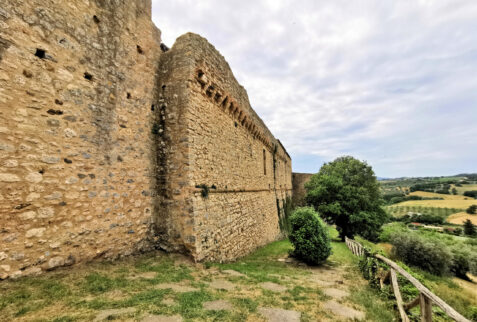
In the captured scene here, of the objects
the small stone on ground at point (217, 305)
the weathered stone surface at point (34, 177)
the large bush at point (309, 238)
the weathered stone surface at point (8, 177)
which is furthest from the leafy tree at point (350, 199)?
the weathered stone surface at point (8, 177)

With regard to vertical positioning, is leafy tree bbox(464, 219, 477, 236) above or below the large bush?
below

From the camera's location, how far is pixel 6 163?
3.31m

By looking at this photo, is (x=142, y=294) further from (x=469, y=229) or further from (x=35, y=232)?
(x=469, y=229)

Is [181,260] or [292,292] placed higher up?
[181,260]

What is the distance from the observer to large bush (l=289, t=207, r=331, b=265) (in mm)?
8469

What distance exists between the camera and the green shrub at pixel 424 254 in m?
14.4

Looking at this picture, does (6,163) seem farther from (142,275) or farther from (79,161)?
(142,275)

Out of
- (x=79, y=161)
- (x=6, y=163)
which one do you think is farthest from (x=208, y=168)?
(x=6, y=163)

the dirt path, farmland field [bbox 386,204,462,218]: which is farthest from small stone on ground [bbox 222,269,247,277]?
farmland field [bbox 386,204,462,218]

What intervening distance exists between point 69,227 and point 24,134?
6.10 ft

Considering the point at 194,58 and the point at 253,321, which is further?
the point at 194,58

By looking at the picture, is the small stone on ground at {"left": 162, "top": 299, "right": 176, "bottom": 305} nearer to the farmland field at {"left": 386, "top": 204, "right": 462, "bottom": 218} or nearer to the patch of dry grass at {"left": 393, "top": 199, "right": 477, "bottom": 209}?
the farmland field at {"left": 386, "top": 204, "right": 462, "bottom": 218}

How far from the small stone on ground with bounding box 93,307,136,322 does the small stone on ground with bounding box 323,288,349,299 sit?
413 centimetres

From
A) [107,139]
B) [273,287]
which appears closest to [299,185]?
[273,287]
